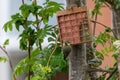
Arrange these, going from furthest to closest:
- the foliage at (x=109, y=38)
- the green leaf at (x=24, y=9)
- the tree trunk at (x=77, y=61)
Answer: the green leaf at (x=24, y=9)
the tree trunk at (x=77, y=61)
the foliage at (x=109, y=38)

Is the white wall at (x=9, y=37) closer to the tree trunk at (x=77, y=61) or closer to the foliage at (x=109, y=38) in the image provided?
the foliage at (x=109, y=38)

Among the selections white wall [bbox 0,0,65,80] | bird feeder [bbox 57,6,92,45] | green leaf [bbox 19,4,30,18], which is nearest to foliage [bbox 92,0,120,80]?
bird feeder [bbox 57,6,92,45]

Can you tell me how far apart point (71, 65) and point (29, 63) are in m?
0.27

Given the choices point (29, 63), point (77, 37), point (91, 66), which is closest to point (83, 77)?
point (91, 66)

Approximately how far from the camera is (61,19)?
1.07 metres

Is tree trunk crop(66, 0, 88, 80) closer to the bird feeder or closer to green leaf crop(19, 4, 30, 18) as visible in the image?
the bird feeder

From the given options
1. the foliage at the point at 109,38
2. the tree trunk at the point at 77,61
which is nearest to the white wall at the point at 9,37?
the foliage at the point at 109,38

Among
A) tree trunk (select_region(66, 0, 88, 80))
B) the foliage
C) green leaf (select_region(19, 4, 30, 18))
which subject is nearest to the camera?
the foliage

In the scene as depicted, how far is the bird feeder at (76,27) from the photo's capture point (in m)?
1.03

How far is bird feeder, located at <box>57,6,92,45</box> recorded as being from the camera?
1025 mm

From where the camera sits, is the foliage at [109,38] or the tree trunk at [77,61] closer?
the foliage at [109,38]

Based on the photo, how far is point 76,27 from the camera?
1.04 m

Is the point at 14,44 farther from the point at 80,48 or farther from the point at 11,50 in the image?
the point at 80,48

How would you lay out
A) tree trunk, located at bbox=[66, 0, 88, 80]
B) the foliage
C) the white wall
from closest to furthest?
the foliage → tree trunk, located at bbox=[66, 0, 88, 80] → the white wall
